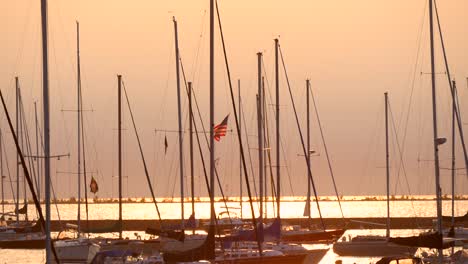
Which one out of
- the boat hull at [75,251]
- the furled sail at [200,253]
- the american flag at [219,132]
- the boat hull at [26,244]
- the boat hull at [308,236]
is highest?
the american flag at [219,132]

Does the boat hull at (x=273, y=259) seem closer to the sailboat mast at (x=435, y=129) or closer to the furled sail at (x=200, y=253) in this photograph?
the furled sail at (x=200, y=253)

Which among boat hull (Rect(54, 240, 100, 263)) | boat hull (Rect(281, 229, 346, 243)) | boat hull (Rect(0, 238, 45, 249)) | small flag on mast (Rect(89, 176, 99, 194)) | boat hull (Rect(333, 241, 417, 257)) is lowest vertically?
boat hull (Rect(0, 238, 45, 249))

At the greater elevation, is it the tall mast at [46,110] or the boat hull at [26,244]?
the tall mast at [46,110]

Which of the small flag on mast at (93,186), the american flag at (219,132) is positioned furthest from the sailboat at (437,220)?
the small flag on mast at (93,186)

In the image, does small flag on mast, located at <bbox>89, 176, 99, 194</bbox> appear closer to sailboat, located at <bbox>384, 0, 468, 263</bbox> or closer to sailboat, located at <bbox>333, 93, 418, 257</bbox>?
sailboat, located at <bbox>333, 93, 418, 257</bbox>

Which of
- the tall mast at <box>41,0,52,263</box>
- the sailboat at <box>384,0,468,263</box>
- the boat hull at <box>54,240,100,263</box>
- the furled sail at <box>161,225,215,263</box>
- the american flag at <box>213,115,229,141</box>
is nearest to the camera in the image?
the tall mast at <box>41,0,52,263</box>

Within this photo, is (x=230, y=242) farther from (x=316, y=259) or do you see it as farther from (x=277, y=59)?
(x=277, y=59)

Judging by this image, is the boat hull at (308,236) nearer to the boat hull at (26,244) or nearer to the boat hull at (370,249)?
the boat hull at (370,249)

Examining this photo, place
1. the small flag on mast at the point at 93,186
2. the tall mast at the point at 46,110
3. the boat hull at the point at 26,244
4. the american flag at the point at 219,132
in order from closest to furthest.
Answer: the tall mast at the point at 46,110 < the american flag at the point at 219,132 < the small flag on mast at the point at 93,186 < the boat hull at the point at 26,244

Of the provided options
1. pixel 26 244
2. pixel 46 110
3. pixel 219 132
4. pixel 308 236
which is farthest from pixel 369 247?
pixel 46 110

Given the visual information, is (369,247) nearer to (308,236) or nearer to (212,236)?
(308,236)

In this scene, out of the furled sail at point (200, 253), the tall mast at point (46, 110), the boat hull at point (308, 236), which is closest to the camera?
the tall mast at point (46, 110)

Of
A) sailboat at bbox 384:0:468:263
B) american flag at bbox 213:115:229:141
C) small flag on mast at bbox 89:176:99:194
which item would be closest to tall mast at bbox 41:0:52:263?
sailboat at bbox 384:0:468:263

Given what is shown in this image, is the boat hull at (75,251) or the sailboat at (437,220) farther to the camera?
the boat hull at (75,251)
